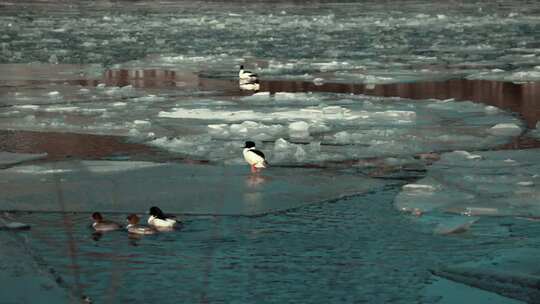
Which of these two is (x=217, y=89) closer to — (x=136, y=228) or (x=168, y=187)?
(x=168, y=187)

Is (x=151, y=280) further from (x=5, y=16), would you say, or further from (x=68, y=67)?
(x=5, y=16)

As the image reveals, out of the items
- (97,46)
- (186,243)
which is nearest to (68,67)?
(97,46)

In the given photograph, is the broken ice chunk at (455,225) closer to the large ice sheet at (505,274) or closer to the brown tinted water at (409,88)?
the large ice sheet at (505,274)

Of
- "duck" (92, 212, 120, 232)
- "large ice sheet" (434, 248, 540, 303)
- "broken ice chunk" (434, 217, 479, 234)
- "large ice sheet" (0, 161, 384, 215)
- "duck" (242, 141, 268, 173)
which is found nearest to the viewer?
"large ice sheet" (434, 248, 540, 303)

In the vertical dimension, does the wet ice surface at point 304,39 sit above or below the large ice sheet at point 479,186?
below

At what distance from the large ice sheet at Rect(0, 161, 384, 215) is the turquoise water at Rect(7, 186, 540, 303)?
32cm

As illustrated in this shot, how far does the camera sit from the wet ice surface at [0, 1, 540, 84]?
2047 cm

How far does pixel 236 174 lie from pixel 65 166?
1.71m

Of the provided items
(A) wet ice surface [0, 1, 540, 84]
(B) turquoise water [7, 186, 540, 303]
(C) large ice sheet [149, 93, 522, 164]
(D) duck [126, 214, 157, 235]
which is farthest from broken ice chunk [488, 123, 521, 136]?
(A) wet ice surface [0, 1, 540, 84]

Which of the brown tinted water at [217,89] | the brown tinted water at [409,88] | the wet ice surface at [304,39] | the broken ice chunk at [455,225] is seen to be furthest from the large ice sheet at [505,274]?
the wet ice surface at [304,39]

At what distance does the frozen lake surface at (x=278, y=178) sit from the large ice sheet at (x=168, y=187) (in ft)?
0.09

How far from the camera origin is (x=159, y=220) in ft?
26.4

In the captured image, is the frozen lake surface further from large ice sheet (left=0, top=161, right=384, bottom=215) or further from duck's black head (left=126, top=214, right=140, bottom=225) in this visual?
duck's black head (left=126, top=214, right=140, bottom=225)

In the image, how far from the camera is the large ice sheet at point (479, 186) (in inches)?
337
